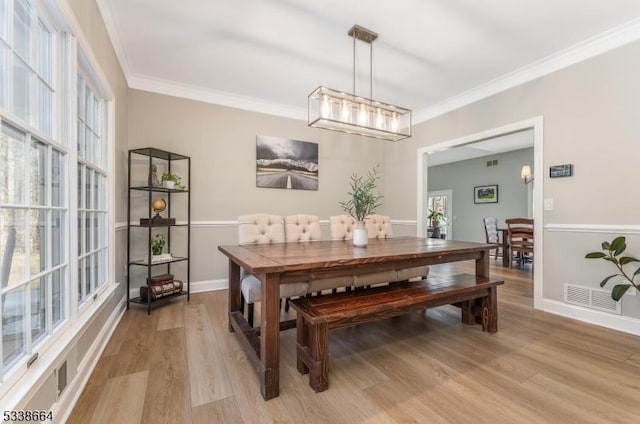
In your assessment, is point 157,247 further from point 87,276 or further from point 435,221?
point 435,221

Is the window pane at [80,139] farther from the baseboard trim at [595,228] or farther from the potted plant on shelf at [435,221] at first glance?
the potted plant on shelf at [435,221]

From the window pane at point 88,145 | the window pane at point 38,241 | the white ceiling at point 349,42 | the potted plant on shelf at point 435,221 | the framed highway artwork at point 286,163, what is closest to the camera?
the window pane at point 38,241

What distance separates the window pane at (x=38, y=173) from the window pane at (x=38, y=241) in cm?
6

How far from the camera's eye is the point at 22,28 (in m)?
1.26

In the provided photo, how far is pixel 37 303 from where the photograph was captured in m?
1.34

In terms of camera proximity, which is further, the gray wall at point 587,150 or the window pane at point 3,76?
the gray wall at point 587,150

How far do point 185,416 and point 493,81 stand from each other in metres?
4.20

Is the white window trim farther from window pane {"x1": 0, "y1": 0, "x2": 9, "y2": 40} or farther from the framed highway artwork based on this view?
the framed highway artwork

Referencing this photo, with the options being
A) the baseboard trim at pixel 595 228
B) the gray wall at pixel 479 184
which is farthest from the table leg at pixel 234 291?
the gray wall at pixel 479 184

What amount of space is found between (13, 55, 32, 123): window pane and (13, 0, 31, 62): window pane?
58 mm

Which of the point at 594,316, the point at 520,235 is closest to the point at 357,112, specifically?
the point at 594,316

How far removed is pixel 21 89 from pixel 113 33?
5.37 feet

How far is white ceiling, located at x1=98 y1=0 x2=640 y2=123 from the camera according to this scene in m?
2.20

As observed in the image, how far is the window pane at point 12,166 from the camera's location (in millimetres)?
1070
